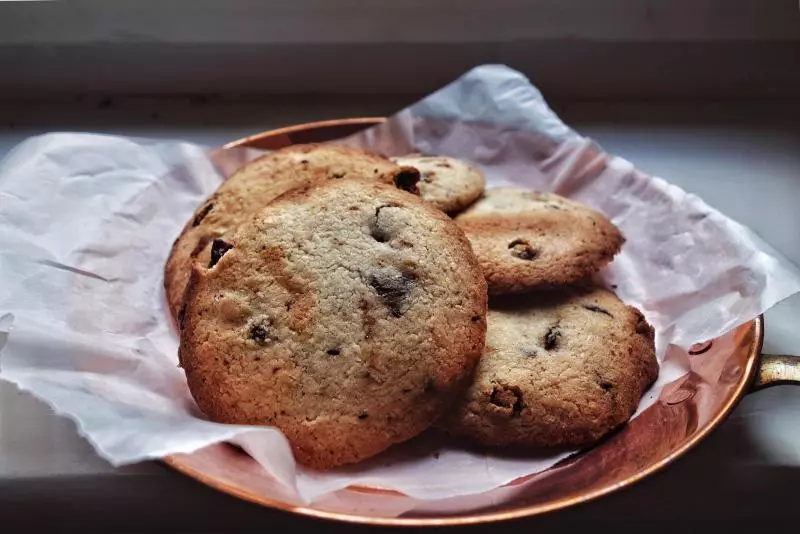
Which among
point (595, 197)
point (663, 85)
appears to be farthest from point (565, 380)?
point (663, 85)

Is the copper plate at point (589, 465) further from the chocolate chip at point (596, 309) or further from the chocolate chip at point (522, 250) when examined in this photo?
the chocolate chip at point (522, 250)

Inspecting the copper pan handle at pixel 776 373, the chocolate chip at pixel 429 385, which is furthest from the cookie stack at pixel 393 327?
the copper pan handle at pixel 776 373

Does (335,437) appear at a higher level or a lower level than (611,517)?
higher

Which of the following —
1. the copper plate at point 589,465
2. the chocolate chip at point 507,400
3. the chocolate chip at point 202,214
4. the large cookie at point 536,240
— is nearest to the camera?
the copper plate at point 589,465

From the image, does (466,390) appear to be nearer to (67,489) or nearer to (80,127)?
(67,489)

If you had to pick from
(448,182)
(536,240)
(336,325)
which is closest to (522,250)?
(536,240)
